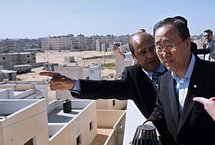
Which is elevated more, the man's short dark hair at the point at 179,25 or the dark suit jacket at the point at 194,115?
the man's short dark hair at the point at 179,25

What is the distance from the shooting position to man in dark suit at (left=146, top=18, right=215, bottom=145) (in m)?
1.68

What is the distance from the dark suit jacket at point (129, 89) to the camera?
7.49ft

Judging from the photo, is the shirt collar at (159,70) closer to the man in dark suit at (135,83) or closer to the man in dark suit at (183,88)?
the man in dark suit at (135,83)

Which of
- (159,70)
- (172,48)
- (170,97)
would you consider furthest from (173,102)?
(159,70)

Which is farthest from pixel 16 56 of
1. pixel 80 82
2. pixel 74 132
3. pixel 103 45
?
pixel 80 82

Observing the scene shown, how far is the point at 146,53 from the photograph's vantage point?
7.44 ft

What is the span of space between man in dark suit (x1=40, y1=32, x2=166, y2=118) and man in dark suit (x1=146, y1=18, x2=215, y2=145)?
1.43 feet

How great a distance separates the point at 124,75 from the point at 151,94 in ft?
0.92

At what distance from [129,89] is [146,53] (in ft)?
0.99

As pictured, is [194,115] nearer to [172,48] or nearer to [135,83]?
[172,48]

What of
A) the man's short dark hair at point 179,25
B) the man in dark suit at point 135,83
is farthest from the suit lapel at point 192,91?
the man in dark suit at point 135,83

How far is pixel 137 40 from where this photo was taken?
2287 mm

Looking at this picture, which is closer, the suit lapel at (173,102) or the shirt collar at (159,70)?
the suit lapel at (173,102)

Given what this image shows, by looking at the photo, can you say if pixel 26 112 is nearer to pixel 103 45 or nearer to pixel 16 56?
pixel 16 56
